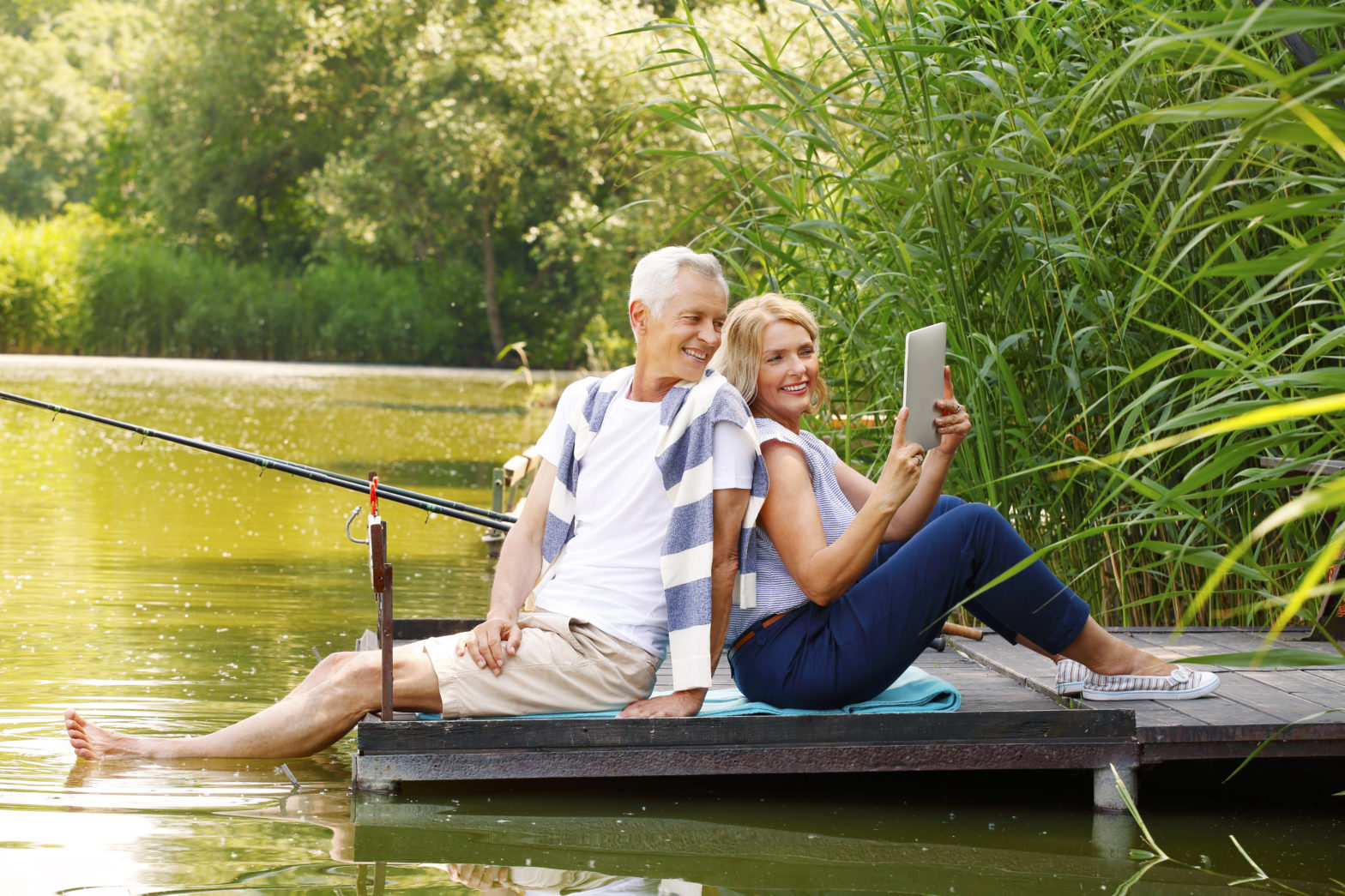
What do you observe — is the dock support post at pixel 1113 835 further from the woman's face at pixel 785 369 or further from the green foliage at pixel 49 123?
the green foliage at pixel 49 123

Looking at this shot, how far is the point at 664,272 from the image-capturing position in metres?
3.27

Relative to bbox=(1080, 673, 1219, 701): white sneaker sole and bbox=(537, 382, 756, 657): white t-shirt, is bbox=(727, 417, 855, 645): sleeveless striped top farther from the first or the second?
bbox=(1080, 673, 1219, 701): white sneaker sole

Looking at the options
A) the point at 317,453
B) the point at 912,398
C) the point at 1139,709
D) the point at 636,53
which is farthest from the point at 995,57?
the point at 636,53

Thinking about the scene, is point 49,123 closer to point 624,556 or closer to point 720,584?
point 624,556

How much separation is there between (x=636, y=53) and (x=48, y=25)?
141ft

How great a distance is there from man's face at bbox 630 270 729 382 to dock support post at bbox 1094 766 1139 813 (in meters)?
1.25

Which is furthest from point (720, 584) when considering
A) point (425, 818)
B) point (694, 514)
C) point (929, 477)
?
point (425, 818)

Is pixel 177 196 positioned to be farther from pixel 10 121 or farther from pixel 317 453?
pixel 317 453

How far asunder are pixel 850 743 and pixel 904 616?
0.30 meters

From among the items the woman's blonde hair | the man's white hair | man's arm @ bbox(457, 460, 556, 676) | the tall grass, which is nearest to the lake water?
man's arm @ bbox(457, 460, 556, 676)

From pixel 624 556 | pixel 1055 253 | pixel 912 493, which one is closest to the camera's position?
pixel 624 556

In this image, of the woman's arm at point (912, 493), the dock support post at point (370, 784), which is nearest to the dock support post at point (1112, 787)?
the woman's arm at point (912, 493)

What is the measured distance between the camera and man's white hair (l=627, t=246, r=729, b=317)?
10.7ft

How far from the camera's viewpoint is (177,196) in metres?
38.0
